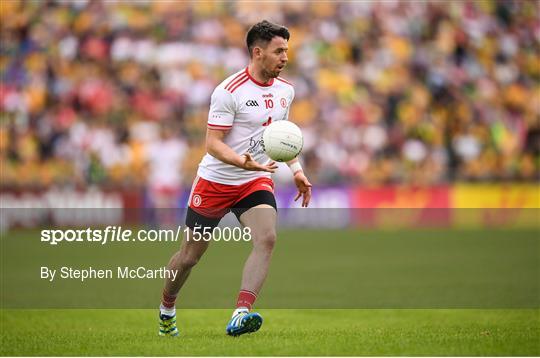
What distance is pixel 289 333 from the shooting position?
8.75 meters

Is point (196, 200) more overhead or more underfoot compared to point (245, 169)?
more underfoot

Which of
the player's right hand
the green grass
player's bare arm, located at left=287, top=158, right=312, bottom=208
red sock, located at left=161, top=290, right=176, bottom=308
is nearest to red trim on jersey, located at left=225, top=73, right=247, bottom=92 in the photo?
the player's right hand

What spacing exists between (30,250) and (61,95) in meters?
7.50

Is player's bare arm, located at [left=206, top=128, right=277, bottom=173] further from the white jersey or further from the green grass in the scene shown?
the green grass

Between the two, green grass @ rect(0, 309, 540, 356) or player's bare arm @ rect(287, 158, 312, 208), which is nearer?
green grass @ rect(0, 309, 540, 356)

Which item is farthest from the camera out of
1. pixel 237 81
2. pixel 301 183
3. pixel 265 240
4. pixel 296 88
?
pixel 296 88

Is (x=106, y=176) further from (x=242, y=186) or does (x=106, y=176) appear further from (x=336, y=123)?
(x=242, y=186)

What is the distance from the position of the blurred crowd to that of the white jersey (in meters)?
15.0

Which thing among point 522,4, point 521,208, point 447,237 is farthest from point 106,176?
point 522,4

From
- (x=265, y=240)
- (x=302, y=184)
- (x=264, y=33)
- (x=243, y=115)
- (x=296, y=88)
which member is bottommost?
(x=265, y=240)

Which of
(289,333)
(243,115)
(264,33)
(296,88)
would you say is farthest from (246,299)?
(296,88)

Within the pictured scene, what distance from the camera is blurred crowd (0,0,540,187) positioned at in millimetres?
23938

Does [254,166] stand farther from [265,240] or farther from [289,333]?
[289,333]

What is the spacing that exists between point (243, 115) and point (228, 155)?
490 mm
